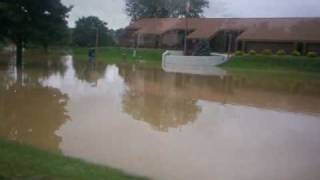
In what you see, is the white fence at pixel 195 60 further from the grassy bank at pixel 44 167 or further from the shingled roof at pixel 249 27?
the grassy bank at pixel 44 167

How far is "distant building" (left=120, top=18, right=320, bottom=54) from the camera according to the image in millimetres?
46584

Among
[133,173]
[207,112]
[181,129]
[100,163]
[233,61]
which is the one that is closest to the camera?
[133,173]

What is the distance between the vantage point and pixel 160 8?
74.6 meters

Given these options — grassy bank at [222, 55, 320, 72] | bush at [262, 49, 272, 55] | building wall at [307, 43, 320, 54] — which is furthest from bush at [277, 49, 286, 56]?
building wall at [307, 43, 320, 54]

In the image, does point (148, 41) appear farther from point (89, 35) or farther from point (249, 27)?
point (249, 27)

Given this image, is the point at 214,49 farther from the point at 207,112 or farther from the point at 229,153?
the point at 229,153

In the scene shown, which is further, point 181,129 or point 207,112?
point 207,112

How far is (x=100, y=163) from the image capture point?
859cm

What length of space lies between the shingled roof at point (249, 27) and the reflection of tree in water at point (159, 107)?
27.2 m

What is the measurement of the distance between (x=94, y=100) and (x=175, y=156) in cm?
804

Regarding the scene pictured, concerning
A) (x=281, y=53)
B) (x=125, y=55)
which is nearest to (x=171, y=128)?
(x=281, y=53)

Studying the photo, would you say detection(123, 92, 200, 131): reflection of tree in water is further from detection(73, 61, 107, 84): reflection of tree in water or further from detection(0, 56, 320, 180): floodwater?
detection(73, 61, 107, 84): reflection of tree in water

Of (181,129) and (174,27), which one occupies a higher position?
(174,27)

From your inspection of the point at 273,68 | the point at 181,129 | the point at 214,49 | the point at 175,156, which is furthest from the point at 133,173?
the point at 214,49
